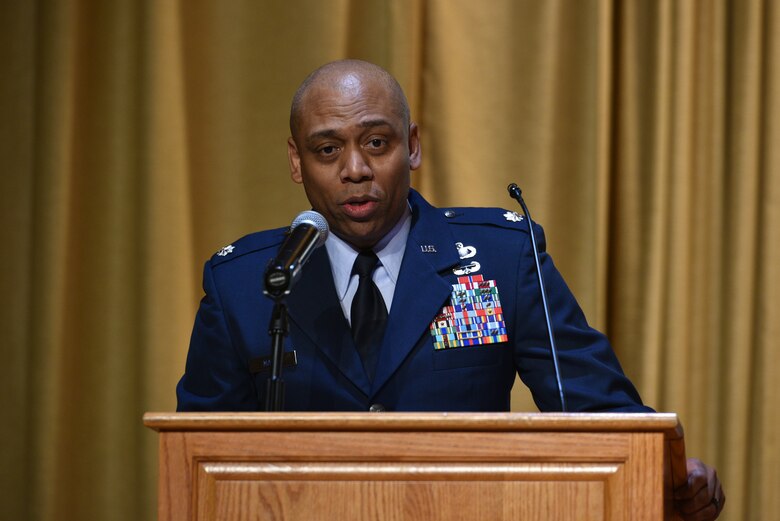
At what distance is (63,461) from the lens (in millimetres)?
3082

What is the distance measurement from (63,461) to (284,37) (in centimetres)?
139

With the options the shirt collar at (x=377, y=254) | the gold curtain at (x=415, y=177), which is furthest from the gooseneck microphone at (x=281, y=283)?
the gold curtain at (x=415, y=177)

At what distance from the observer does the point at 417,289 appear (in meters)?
2.11

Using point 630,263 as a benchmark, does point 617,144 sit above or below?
above

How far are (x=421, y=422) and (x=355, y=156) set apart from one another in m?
0.92

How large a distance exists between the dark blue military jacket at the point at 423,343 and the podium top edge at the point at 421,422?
2.18ft

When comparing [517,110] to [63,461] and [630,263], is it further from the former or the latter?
[63,461]

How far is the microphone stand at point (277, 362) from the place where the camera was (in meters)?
1.52

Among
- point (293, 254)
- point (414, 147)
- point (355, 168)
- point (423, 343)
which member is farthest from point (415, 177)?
point (293, 254)

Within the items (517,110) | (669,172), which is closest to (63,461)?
(517,110)

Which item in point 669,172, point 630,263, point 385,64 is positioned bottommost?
→ point 630,263

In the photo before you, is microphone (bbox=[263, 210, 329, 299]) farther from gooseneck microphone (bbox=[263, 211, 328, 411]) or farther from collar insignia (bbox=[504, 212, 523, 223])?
collar insignia (bbox=[504, 212, 523, 223])

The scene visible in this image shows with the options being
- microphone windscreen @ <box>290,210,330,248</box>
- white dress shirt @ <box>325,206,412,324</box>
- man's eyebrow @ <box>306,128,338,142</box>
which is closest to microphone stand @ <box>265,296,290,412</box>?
microphone windscreen @ <box>290,210,330,248</box>

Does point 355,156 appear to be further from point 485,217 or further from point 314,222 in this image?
point 314,222
